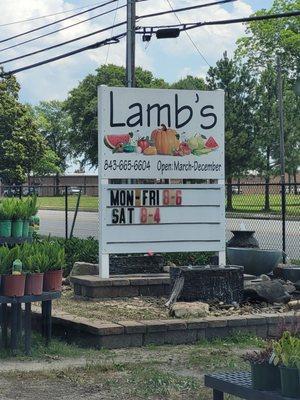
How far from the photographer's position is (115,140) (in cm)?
1074

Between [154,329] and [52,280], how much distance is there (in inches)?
48.9

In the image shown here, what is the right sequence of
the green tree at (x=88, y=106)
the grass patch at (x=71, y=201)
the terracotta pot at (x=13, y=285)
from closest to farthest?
the terracotta pot at (x=13, y=285)
the grass patch at (x=71, y=201)
the green tree at (x=88, y=106)

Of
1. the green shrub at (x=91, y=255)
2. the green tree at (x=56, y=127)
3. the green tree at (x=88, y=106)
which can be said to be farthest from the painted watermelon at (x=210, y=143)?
the green tree at (x=56, y=127)

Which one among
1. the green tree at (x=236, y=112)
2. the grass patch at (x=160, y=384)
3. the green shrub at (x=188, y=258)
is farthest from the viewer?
the green tree at (x=236, y=112)

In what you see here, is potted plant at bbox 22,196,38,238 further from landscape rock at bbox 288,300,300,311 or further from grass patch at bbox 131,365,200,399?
landscape rock at bbox 288,300,300,311

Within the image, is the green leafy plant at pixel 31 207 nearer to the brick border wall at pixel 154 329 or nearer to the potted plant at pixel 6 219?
the potted plant at pixel 6 219

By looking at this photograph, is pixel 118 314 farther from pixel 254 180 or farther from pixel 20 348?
pixel 254 180

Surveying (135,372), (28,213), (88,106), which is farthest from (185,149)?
(88,106)

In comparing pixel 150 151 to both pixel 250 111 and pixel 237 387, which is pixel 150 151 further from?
pixel 250 111

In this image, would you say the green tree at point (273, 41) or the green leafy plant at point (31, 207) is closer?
the green leafy plant at point (31, 207)

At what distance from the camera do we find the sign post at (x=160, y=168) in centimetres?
1067

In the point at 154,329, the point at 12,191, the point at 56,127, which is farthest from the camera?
the point at 56,127

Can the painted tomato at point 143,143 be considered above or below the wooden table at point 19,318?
above

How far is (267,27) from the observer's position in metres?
49.9
